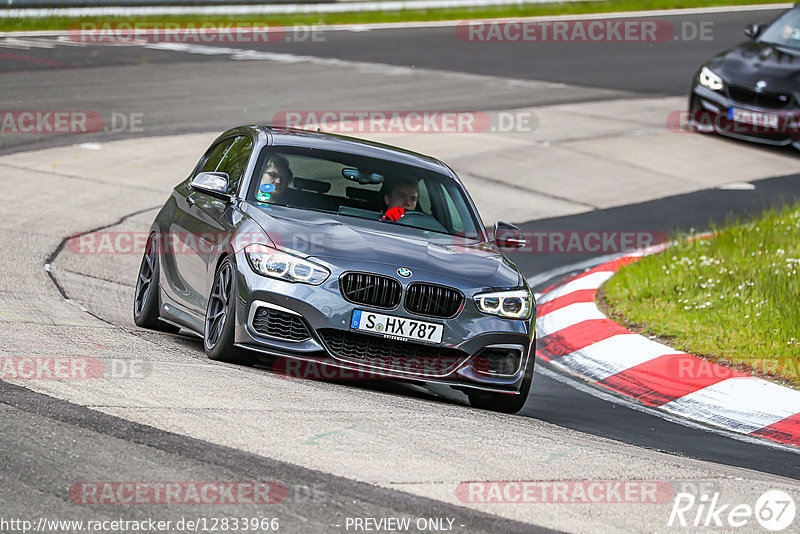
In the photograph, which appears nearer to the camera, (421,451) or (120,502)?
(120,502)

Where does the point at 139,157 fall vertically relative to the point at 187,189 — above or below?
below

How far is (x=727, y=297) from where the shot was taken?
9922 millimetres

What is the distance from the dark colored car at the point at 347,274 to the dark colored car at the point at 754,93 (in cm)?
1005

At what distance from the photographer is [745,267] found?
10.6 meters

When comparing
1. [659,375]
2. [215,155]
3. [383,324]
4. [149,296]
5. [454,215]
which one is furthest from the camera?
[215,155]

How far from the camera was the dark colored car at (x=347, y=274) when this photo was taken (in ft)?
22.7

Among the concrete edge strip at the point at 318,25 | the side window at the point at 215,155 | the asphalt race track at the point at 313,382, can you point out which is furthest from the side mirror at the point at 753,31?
the side window at the point at 215,155

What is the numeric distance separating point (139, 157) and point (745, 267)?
7.72 meters

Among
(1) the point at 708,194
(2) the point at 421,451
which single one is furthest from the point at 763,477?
(1) the point at 708,194

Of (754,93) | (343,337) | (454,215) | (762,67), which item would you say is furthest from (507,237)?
(762,67)

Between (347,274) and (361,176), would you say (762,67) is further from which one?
(347,274)

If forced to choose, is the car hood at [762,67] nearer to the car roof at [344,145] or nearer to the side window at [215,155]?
the car roof at [344,145]

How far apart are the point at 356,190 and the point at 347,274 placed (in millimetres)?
1291

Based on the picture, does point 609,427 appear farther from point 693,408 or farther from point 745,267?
point 745,267
